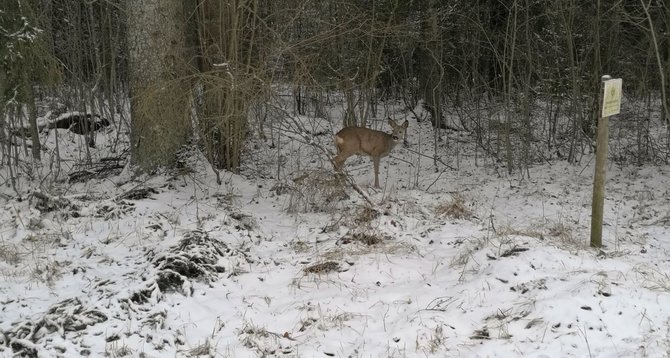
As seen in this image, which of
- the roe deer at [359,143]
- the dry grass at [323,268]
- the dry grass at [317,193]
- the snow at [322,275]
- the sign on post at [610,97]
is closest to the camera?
the snow at [322,275]

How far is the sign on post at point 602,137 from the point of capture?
215 inches

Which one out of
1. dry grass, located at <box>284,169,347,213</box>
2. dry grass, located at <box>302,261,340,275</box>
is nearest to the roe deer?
dry grass, located at <box>284,169,347,213</box>

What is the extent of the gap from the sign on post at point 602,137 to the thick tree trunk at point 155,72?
5.55 meters

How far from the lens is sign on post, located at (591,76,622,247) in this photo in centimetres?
546

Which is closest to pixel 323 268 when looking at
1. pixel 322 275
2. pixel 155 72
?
pixel 322 275

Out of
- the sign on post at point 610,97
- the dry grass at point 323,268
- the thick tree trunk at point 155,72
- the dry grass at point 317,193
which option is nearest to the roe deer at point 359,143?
the dry grass at point 317,193

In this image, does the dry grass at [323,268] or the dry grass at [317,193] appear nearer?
the dry grass at [323,268]

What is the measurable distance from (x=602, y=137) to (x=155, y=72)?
247 inches

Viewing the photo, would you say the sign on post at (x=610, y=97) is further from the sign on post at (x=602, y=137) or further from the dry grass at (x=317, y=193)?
the dry grass at (x=317, y=193)

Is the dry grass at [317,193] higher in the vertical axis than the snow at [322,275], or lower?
higher

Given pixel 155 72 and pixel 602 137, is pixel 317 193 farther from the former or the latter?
pixel 602 137

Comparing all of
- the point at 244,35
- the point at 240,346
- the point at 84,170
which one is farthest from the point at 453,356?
the point at 84,170

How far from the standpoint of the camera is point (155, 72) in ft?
28.6

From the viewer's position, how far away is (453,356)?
3988 mm
